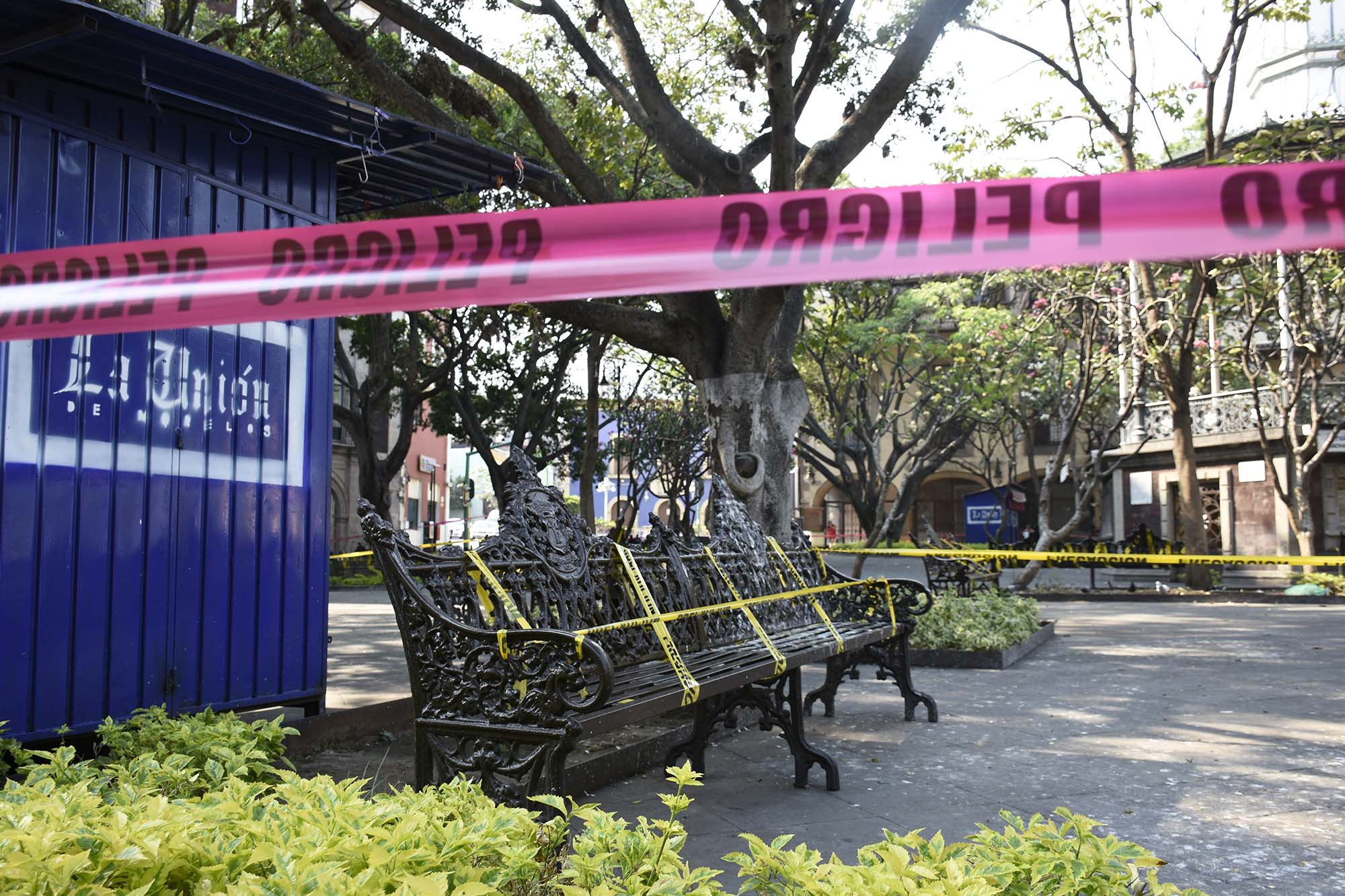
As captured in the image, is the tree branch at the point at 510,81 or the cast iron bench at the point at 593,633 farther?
the tree branch at the point at 510,81

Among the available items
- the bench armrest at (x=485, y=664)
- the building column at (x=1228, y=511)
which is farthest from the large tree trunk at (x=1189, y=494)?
the bench armrest at (x=485, y=664)

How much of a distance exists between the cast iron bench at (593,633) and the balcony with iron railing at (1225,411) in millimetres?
21474

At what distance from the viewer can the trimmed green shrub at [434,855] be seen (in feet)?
6.45

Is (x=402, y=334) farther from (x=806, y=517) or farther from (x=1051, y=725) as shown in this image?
(x=806, y=517)

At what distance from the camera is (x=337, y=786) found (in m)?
2.79

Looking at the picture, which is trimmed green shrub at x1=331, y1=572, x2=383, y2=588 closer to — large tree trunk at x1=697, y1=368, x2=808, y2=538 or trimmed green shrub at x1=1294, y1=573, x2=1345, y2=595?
large tree trunk at x1=697, y1=368, x2=808, y2=538

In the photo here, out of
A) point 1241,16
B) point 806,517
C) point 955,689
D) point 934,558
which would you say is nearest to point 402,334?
point 934,558

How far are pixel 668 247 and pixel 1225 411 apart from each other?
2895 cm

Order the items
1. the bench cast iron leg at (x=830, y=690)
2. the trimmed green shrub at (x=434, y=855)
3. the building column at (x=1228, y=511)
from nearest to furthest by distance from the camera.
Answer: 1. the trimmed green shrub at (x=434, y=855)
2. the bench cast iron leg at (x=830, y=690)
3. the building column at (x=1228, y=511)

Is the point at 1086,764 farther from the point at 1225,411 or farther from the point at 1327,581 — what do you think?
the point at 1225,411

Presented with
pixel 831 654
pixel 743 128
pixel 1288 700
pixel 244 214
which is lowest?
pixel 1288 700

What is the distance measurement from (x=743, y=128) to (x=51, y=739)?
14643 mm

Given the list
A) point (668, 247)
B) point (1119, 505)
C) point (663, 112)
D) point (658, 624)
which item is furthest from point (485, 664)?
point (1119, 505)

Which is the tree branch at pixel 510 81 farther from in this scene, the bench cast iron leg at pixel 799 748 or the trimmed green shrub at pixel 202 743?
the trimmed green shrub at pixel 202 743
